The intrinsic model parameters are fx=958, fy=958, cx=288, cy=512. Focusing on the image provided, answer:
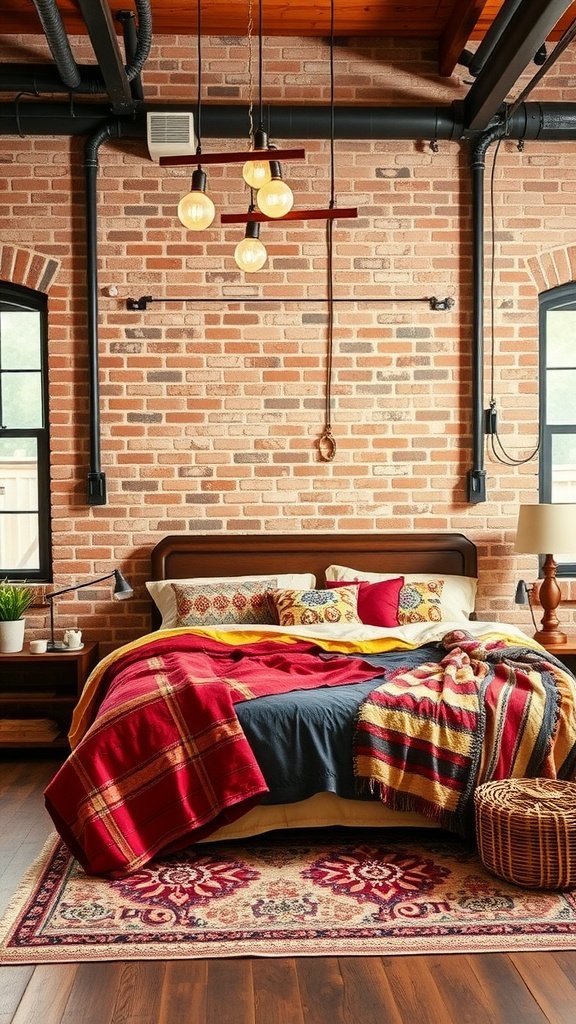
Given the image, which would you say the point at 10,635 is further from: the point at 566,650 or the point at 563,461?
the point at 563,461

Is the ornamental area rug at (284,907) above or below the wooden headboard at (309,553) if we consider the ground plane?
below

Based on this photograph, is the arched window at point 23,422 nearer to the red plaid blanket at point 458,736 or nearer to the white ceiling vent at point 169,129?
the white ceiling vent at point 169,129

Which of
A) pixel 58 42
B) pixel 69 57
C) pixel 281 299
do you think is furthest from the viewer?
pixel 281 299

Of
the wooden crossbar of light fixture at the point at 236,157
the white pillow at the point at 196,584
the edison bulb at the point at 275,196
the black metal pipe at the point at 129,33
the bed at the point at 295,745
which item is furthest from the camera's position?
the white pillow at the point at 196,584

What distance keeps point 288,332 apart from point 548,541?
6.37ft

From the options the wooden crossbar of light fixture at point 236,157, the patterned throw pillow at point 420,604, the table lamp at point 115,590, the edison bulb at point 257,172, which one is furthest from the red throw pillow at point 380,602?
the wooden crossbar of light fixture at point 236,157

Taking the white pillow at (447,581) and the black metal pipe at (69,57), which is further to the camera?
the white pillow at (447,581)

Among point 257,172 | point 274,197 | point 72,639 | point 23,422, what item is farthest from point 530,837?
point 23,422

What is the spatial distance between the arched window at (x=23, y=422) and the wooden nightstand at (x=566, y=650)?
2.98m

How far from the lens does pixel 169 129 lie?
17.8ft

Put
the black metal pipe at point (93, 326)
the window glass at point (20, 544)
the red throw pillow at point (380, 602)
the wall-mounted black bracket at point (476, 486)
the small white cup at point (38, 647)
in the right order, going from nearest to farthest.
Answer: the red throw pillow at point (380, 602)
the small white cup at point (38, 647)
the black metal pipe at point (93, 326)
the wall-mounted black bracket at point (476, 486)
the window glass at point (20, 544)

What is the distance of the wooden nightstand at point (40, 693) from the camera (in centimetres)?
525

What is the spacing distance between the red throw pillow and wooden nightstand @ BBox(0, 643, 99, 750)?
1.56 meters

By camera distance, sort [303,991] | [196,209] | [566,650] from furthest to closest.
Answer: [566,650] → [196,209] → [303,991]
